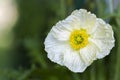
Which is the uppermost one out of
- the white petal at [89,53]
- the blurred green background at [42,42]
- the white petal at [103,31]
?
the white petal at [103,31]

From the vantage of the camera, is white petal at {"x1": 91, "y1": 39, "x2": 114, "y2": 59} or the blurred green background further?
the blurred green background

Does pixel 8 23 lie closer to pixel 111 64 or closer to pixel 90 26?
pixel 111 64

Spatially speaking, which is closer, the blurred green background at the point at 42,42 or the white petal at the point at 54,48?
the white petal at the point at 54,48

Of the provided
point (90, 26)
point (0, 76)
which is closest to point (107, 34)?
point (90, 26)

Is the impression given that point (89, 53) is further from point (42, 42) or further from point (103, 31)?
point (42, 42)

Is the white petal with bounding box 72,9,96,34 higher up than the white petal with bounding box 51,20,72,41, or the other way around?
the white petal with bounding box 72,9,96,34

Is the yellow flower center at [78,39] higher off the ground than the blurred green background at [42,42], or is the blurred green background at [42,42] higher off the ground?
the yellow flower center at [78,39]
